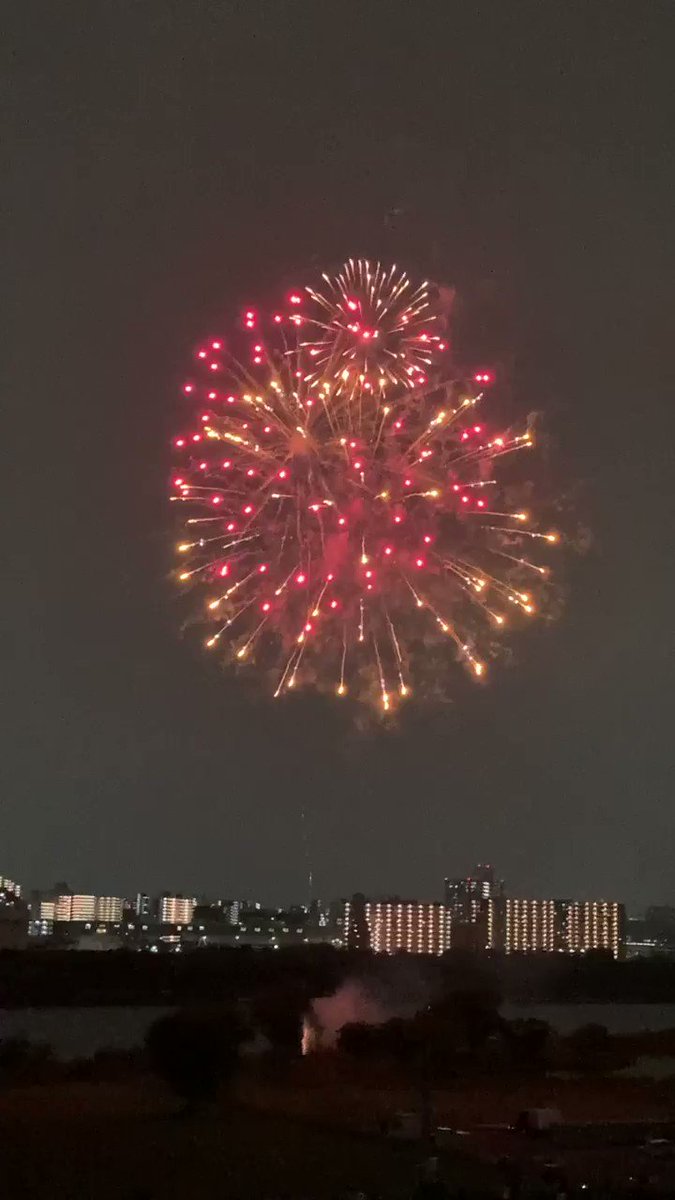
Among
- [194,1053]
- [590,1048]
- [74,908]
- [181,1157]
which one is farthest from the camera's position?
[74,908]

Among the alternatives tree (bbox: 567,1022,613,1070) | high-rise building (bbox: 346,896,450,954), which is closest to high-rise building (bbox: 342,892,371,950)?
high-rise building (bbox: 346,896,450,954)

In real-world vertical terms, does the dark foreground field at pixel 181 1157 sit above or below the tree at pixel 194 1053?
below

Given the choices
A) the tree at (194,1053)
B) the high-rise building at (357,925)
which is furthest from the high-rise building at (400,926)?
the tree at (194,1053)

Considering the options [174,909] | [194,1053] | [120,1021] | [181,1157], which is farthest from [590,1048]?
[174,909]

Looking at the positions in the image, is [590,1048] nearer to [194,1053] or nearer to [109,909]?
[194,1053]

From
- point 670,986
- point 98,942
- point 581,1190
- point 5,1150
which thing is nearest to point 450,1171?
point 581,1190

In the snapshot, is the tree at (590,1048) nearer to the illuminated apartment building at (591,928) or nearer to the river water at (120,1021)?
the river water at (120,1021)

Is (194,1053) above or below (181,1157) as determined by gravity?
above
